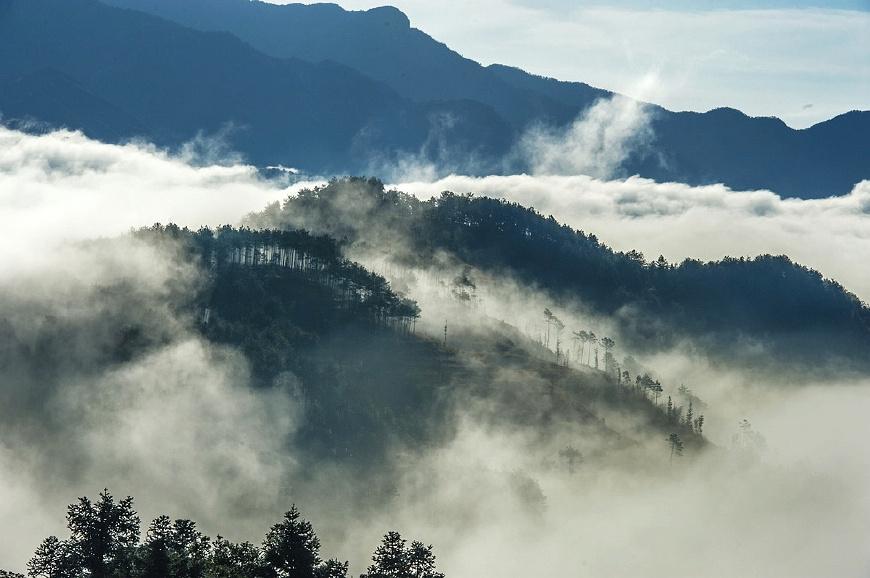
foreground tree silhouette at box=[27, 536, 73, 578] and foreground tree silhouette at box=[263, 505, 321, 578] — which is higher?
foreground tree silhouette at box=[263, 505, 321, 578]

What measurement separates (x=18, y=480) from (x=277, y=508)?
55.2 meters

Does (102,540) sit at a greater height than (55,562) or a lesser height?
greater

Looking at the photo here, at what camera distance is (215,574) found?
80.3m

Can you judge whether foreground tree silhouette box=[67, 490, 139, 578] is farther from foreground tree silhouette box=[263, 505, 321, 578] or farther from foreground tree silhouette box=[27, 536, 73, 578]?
foreground tree silhouette box=[263, 505, 321, 578]

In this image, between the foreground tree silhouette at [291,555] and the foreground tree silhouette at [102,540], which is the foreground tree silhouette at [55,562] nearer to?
the foreground tree silhouette at [102,540]

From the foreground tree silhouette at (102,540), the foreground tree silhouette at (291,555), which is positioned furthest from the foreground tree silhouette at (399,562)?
the foreground tree silhouette at (102,540)

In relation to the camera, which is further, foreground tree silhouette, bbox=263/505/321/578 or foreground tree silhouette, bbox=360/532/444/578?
foreground tree silhouette, bbox=360/532/444/578

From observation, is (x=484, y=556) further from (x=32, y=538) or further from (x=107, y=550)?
(x=107, y=550)

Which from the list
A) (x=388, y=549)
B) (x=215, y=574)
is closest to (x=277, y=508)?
(x=388, y=549)

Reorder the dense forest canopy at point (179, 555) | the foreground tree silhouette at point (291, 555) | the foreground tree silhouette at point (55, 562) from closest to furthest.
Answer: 1. the dense forest canopy at point (179, 555)
2. the foreground tree silhouette at point (291, 555)
3. the foreground tree silhouette at point (55, 562)

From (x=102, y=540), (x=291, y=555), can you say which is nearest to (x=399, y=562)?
(x=291, y=555)

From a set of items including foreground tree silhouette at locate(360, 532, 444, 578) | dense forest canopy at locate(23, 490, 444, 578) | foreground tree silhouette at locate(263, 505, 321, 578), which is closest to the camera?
dense forest canopy at locate(23, 490, 444, 578)

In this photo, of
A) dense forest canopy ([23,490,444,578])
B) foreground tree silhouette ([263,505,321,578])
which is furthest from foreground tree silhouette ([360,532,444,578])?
foreground tree silhouette ([263,505,321,578])

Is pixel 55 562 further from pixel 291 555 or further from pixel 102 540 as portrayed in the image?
pixel 291 555
